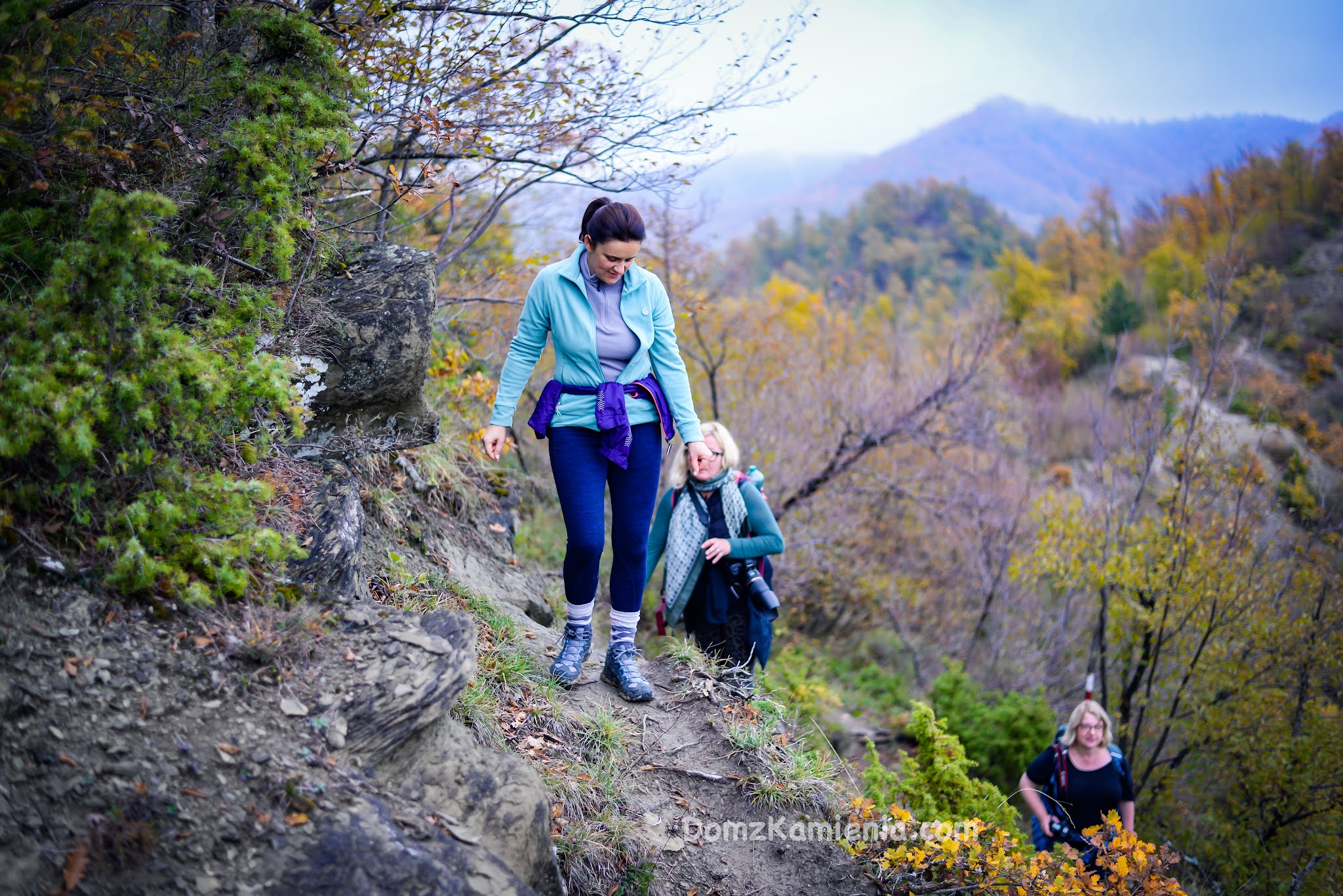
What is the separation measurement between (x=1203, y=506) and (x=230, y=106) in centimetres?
859

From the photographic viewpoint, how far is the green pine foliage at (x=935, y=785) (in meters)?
3.83

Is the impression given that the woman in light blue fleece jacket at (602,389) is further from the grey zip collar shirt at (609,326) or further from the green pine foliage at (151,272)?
the green pine foliage at (151,272)

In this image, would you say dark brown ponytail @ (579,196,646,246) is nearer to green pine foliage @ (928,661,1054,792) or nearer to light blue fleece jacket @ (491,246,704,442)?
light blue fleece jacket @ (491,246,704,442)

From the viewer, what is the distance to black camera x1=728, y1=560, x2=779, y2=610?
157 inches

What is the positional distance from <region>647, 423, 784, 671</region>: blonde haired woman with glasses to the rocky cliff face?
139cm

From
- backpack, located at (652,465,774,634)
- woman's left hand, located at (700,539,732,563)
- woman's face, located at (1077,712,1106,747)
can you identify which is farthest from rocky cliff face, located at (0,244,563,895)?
woman's face, located at (1077,712,1106,747)

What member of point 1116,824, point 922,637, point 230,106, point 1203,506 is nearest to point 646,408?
point 230,106

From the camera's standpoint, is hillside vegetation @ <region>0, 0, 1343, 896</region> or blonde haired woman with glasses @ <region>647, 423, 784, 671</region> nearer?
hillside vegetation @ <region>0, 0, 1343, 896</region>

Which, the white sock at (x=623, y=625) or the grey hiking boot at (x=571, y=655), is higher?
the white sock at (x=623, y=625)

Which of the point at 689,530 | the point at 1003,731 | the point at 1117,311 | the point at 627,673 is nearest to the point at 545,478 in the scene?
the point at 689,530

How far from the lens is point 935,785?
3.90m

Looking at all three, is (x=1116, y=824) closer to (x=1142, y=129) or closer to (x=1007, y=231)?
(x=1007, y=231)

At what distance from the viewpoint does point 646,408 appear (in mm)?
3158

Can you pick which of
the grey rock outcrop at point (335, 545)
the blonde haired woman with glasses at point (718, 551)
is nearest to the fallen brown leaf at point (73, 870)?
the grey rock outcrop at point (335, 545)
